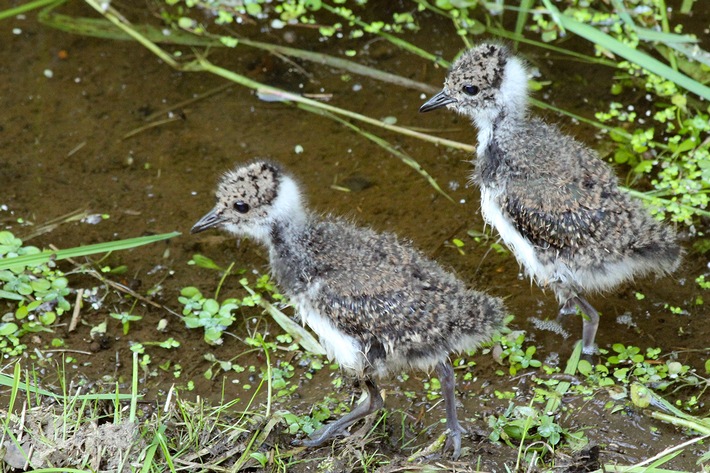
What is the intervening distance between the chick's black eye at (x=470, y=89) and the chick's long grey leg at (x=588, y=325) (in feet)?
3.43

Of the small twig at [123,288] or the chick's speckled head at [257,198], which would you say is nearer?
the chick's speckled head at [257,198]

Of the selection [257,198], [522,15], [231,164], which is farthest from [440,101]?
[522,15]

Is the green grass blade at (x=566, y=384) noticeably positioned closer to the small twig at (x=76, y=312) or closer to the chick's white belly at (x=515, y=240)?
A: the chick's white belly at (x=515, y=240)

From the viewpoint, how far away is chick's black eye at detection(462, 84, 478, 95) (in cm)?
445

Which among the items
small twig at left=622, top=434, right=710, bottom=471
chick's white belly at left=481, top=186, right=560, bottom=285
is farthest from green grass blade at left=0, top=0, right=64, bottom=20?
small twig at left=622, top=434, right=710, bottom=471

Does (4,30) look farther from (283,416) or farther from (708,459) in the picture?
(708,459)

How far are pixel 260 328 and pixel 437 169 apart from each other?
137cm

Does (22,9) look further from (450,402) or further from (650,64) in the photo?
(450,402)

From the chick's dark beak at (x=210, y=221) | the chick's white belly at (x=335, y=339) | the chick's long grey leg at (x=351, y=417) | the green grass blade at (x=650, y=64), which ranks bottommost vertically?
the chick's long grey leg at (x=351, y=417)

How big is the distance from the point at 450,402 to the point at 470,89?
1.49 meters

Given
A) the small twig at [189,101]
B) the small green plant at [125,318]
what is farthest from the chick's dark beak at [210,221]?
the small twig at [189,101]

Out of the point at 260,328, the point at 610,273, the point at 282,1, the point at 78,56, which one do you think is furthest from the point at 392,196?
the point at 78,56

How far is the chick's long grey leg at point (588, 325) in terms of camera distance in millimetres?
4230

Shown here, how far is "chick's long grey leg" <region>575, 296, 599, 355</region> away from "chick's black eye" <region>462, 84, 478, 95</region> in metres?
1.04
